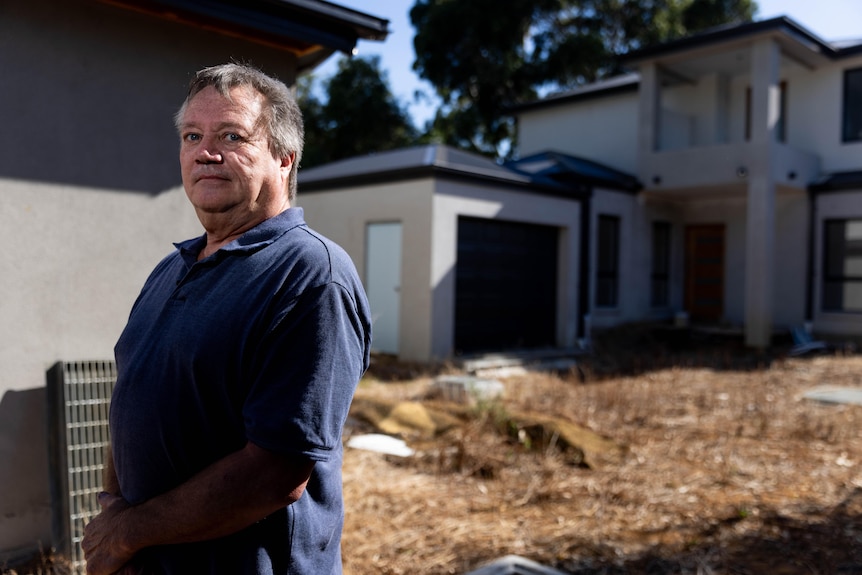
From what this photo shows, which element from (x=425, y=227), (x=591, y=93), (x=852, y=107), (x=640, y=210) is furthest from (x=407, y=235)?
(x=852, y=107)

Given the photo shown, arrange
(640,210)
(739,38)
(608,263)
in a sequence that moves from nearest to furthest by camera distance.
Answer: (739,38) < (608,263) < (640,210)

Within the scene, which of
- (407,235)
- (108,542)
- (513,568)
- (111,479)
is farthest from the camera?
(407,235)

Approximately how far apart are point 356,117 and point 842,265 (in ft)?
52.7

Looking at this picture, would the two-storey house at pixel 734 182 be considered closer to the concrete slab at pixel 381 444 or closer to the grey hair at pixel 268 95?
the concrete slab at pixel 381 444

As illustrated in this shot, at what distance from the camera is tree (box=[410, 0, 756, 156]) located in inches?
908

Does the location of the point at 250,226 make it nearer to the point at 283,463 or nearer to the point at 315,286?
the point at 315,286

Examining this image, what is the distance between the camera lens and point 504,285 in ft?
42.7

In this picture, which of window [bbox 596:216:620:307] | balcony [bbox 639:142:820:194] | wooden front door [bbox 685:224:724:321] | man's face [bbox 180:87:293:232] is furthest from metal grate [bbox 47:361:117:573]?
wooden front door [bbox 685:224:724:321]

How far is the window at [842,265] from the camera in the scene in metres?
15.8

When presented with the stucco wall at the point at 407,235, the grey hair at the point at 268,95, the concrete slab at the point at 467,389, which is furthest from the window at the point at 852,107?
the grey hair at the point at 268,95

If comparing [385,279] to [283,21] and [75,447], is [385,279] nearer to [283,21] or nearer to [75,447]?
[283,21]

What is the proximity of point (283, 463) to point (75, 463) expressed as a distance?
285 centimetres

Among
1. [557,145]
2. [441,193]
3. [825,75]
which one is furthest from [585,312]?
[825,75]

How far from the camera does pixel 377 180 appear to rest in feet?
41.0
